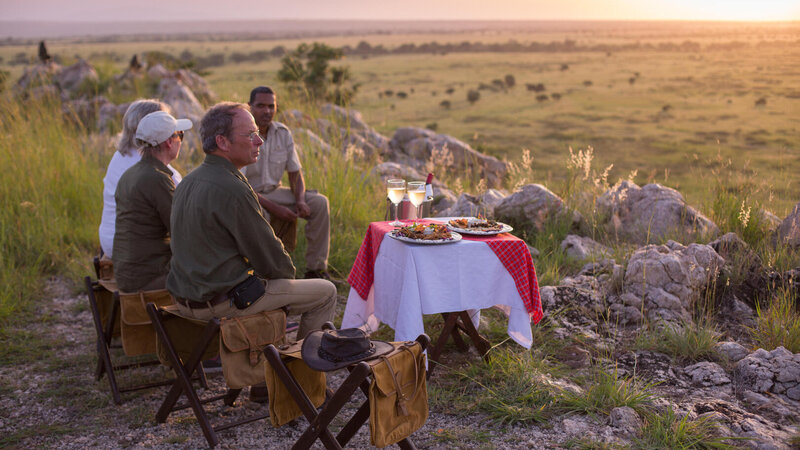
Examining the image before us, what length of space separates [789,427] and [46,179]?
7.23 metres

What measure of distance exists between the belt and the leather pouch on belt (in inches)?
5.7

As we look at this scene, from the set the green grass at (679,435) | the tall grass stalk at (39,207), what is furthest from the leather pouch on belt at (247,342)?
the tall grass stalk at (39,207)

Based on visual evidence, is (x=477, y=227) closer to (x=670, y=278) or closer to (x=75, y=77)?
(x=670, y=278)

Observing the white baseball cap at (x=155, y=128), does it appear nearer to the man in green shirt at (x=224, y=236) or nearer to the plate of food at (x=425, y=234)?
the man in green shirt at (x=224, y=236)

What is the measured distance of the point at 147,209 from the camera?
3707 millimetres

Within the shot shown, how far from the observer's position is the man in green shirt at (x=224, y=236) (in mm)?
3113

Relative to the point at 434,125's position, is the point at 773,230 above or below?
above

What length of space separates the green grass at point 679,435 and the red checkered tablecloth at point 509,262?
886mm

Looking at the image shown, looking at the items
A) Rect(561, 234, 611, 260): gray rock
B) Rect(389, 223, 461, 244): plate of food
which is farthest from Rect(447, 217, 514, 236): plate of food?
Rect(561, 234, 611, 260): gray rock

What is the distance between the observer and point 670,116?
2486 centimetres

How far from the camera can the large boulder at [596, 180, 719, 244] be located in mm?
5969

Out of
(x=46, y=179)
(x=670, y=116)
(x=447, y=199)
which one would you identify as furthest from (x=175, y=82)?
(x=670, y=116)

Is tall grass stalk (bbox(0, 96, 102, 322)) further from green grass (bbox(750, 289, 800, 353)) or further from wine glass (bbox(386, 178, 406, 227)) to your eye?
green grass (bbox(750, 289, 800, 353))

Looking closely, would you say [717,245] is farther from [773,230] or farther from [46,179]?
[46,179]
